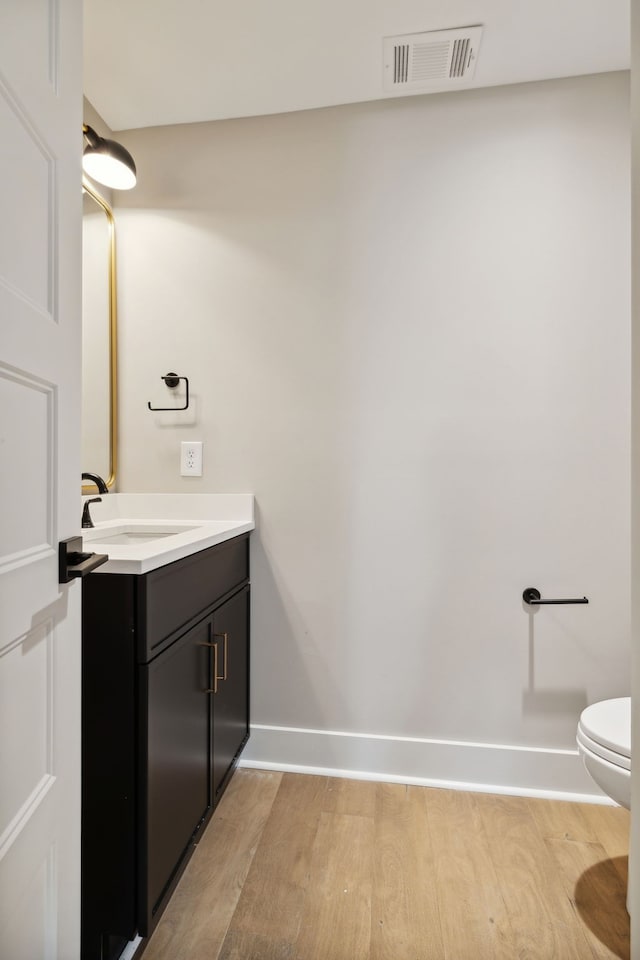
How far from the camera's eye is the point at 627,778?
117 cm

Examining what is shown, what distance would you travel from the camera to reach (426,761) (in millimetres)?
1843

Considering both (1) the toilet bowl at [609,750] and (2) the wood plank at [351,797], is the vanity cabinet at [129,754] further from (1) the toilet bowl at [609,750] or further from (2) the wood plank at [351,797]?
(1) the toilet bowl at [609,750]

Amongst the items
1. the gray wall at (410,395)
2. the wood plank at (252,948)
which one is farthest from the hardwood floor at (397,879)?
the gray wall at (410,395)

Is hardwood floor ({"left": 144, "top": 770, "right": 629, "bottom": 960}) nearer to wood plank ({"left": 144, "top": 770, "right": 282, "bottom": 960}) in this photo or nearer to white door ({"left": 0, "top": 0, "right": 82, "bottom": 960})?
wood plank ({"left": 144, "top": 770, "right": 282, "bottom": 960})

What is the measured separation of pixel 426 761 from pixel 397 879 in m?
0.48

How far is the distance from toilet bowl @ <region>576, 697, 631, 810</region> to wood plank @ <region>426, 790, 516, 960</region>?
42 cm

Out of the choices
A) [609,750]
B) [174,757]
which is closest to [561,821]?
[609,750]

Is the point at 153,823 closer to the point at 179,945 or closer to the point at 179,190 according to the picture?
the point at 179,945

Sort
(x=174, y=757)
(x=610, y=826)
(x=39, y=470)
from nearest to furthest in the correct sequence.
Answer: (x=39, y=470) → (x=174, y=757) → (x=610, y=826)

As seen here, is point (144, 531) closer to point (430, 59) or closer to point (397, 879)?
point (397, 879)

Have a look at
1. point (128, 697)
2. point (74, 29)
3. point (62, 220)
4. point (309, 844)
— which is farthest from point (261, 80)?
point (309, 844)

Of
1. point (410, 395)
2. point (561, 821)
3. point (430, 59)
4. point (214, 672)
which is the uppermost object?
point (430, 59)

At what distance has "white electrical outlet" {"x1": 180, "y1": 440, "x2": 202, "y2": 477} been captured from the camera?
1971 mm

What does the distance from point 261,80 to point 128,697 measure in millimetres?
1948
